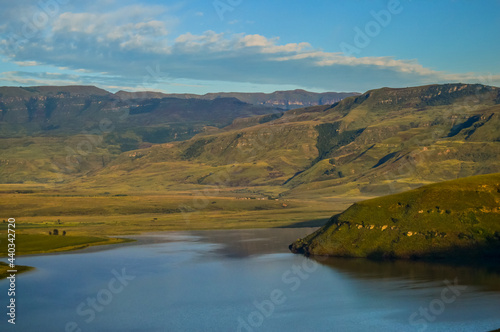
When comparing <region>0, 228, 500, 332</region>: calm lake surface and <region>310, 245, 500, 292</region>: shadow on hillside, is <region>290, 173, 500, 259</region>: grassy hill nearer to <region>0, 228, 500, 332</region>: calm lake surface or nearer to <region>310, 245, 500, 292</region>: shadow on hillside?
<region>310, 245, 500, 292</region>: shadow on hillside

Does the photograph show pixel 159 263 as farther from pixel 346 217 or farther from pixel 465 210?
pixel 465 210

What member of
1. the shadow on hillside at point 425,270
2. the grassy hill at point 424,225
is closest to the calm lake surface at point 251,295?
the shadow on hillside at point 425,270

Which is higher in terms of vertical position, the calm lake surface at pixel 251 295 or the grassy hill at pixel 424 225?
the grassy hill at pixel 424 225

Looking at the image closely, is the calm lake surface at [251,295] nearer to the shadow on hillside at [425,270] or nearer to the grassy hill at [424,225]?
the shadow on hillside at [425,270]

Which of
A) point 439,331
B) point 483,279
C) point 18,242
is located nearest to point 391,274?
point 483,279

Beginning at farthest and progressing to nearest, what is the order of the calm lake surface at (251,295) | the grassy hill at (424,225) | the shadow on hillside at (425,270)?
the grassy hill at (424,225) → the shadow on hillside at (425,270) → the calm lake surface at (251,295)

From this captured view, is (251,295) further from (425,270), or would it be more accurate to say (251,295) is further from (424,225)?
(424,225)
